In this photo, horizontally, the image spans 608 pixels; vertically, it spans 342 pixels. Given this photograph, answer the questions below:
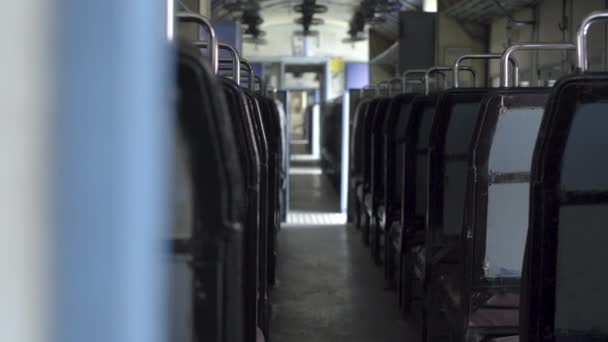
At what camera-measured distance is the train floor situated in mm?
4477

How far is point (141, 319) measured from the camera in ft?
2.46

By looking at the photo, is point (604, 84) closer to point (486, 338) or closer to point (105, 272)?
point (486, 338)

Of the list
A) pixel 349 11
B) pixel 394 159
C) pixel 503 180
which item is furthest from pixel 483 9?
pixel 349 11

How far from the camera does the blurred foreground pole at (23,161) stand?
67 cm

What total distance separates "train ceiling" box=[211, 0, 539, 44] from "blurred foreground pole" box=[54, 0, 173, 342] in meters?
8.30

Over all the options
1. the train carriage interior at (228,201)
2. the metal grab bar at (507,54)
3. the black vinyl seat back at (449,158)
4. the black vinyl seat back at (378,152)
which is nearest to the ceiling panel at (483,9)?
the train carriage interior at (228,201)

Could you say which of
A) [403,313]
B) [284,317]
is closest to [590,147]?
[403,313]

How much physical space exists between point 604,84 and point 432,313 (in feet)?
5.91

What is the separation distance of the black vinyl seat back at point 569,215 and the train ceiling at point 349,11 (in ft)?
22.3

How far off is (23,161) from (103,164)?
0.07 metres

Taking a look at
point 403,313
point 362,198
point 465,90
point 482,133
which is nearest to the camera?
point 482,133

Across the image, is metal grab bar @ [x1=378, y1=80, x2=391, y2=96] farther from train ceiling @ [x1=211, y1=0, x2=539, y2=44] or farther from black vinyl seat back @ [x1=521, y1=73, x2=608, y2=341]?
black vinyl seat back @ [x1=521, y1=73, x2=608, y2=341]

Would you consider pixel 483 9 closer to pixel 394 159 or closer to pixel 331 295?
pixel 394 159

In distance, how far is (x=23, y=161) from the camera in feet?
2.23
